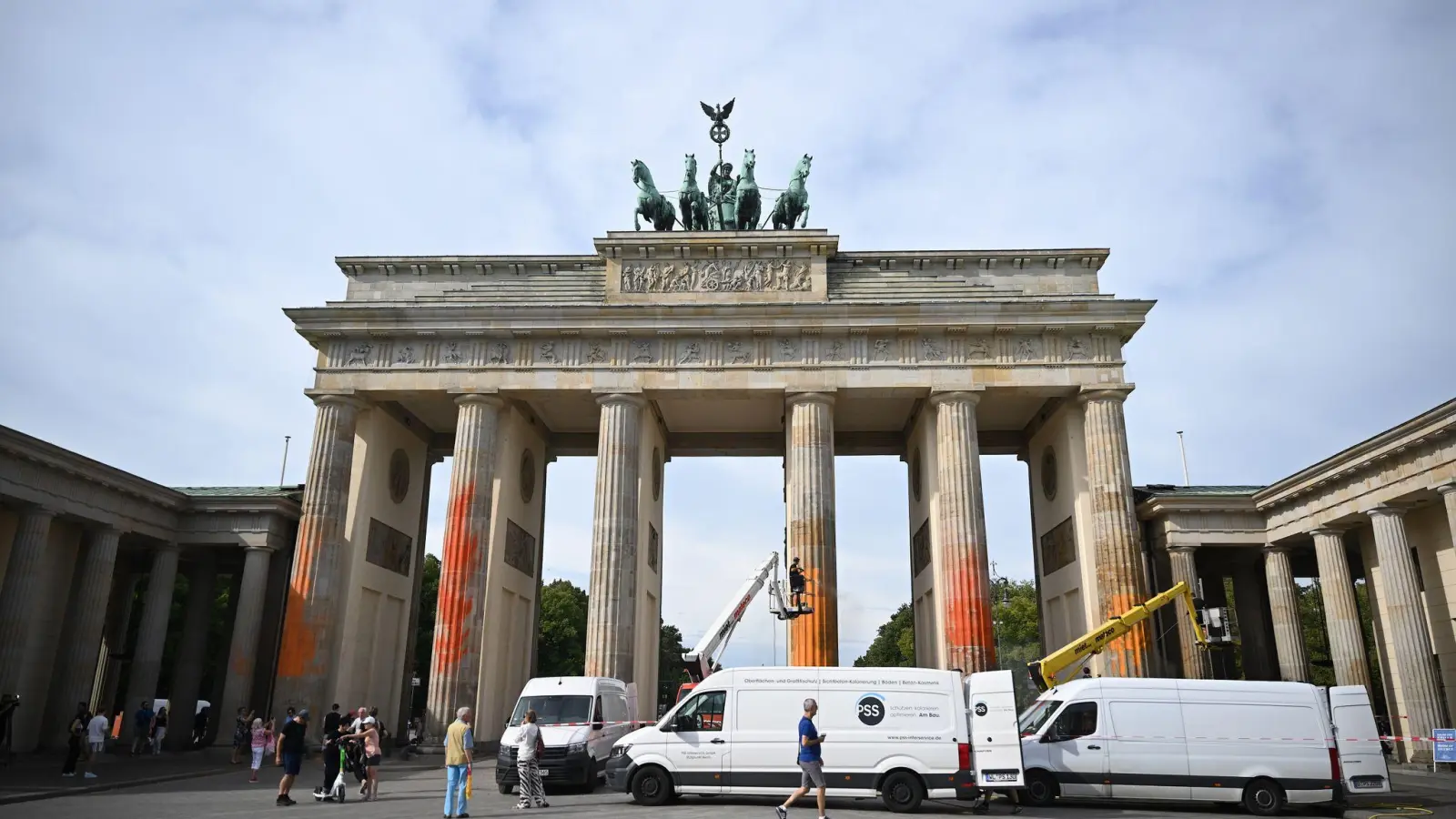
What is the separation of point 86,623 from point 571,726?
1874 cm

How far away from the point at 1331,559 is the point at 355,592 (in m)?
30.1

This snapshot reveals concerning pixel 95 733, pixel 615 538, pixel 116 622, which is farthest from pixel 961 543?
pixel 116 622

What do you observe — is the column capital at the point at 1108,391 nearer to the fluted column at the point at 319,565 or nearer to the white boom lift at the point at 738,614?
the white boom lift at the point at 738,614

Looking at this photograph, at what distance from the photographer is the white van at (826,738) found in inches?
608

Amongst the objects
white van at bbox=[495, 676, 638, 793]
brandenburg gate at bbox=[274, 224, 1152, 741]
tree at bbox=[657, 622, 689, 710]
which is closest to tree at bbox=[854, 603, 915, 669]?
tree at bbox=[657, 622, 689, 710]

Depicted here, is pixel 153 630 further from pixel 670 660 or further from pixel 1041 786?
pixel 670 660

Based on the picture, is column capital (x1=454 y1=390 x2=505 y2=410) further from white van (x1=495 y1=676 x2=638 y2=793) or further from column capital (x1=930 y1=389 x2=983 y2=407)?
column capital (x1=930 y1=389 x2=983 y2=407)

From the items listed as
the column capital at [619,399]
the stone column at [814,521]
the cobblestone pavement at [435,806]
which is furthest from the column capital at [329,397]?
the stone column at [814,521]

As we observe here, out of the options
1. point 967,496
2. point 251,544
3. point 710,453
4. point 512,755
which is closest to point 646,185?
point 710,453

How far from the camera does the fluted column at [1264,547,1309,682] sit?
29375mm

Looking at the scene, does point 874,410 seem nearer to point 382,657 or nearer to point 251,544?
point 382,657

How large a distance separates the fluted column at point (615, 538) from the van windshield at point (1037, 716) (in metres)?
13.5

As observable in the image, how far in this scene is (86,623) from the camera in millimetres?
28500

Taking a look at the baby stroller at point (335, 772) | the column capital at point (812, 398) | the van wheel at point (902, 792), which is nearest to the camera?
the van wheel at point (902, 792)
